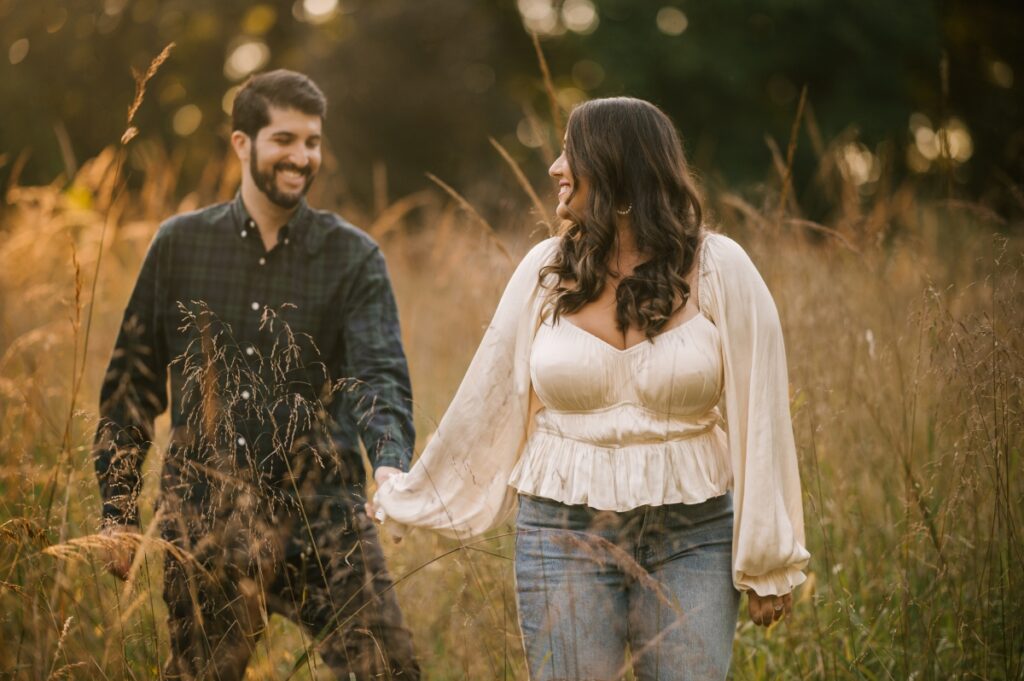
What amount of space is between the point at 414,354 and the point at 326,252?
88.2 inches

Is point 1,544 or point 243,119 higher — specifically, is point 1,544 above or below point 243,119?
below

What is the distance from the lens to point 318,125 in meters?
2.93

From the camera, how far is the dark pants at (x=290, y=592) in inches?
95.0

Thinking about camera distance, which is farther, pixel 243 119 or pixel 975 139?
pixel 975 139

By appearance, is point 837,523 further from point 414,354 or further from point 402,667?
point 414,354

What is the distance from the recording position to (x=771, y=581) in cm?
207

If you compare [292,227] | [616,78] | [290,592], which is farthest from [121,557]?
[616,78]

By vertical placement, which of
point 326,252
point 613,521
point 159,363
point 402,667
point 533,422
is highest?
point 326,252

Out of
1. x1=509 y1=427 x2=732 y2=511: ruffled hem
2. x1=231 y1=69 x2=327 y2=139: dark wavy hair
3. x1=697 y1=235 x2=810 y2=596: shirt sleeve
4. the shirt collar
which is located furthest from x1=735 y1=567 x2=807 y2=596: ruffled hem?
x1=231 y1=69 x2=327 y2=139: dark wavy hair

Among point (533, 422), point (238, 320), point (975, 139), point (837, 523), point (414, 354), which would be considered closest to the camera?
point (533, 422)

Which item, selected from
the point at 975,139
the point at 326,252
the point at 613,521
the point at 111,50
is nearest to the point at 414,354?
the point at 326,252

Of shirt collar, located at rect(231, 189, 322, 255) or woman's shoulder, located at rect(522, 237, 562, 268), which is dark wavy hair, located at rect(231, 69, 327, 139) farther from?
woman's shoulder, located at rect(522, 237, 562, 268)

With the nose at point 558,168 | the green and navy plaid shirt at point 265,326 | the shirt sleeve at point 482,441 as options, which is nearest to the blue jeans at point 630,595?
the shirt sleeve at point 482,441

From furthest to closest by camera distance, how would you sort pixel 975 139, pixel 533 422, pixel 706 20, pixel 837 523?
pixel 706 20 → pixel 975 139 → pixel 837 523 → pixel 533 422
